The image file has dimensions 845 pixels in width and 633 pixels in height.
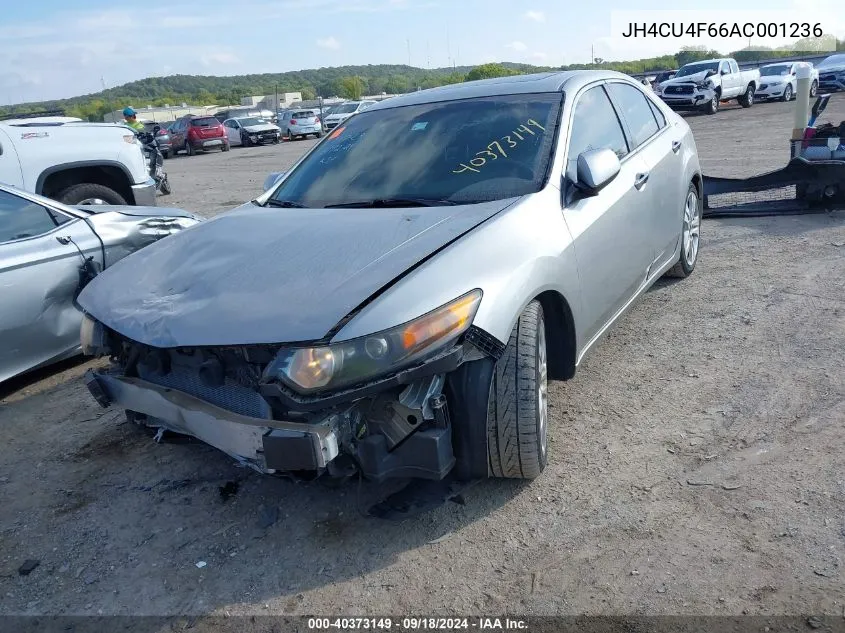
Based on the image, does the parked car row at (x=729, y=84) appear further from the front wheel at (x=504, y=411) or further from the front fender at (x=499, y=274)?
the front wheel at (x=504, y=411)

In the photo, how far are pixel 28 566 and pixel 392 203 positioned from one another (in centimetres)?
220

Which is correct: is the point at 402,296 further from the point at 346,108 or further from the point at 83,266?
the point at 346,108

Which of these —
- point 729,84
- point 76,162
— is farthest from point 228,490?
point 729,84

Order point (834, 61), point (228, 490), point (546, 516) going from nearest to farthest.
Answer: point (546, 516)
point (228, 490)
point (834, 61)

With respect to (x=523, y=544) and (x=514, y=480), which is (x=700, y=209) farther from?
(x=523, y=544)

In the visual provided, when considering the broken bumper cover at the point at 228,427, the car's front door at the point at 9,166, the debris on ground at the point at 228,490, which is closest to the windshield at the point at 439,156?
the broken bumper cover at the point at 228,427

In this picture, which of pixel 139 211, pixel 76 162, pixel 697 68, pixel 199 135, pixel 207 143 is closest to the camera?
pixel 139 211

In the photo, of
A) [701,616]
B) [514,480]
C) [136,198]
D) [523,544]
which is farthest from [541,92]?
[136,198]

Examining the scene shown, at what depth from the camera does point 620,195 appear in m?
3.89

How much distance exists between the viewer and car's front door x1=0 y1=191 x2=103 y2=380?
171 inches

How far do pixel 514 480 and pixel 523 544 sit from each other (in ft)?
1.40

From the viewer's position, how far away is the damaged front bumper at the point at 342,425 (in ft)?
8.12

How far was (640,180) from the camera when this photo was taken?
419 cm

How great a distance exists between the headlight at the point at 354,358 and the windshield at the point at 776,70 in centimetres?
2994
